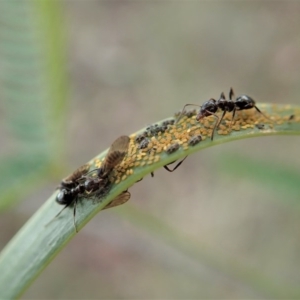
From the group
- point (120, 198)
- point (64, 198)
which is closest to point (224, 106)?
point (120, 198)

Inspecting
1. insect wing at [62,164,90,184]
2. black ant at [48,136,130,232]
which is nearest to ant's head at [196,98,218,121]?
black ant at [48,136,130,232]

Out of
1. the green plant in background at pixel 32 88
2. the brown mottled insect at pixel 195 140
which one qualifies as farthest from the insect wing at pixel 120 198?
the green plant in background at pixel 32 88

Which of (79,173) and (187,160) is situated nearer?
(79,173)

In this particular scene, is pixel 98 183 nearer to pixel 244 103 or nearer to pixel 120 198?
pixel 120 198

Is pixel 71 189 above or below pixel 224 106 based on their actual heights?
below

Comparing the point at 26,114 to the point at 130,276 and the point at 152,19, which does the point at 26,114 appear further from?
the point at 152,19

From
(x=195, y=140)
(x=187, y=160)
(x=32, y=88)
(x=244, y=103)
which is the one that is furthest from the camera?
(x=187, y=160)

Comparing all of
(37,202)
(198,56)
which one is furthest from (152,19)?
(37,202)
